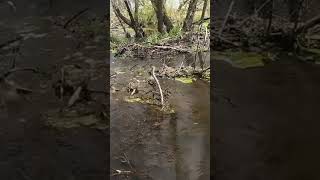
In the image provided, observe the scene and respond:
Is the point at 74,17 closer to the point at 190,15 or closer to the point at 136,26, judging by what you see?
the point at 136,26

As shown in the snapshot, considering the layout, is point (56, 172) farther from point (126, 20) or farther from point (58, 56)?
point (126, 20)

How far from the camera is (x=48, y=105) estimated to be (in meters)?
2.32

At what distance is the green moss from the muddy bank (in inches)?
36.1

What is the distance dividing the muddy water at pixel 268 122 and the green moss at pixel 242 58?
0.09 meters

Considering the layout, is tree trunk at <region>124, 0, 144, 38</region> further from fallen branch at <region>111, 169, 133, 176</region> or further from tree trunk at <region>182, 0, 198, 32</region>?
fallen branch at <region>111, 169, 133, 176</region>

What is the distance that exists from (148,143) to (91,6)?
2.93 feet

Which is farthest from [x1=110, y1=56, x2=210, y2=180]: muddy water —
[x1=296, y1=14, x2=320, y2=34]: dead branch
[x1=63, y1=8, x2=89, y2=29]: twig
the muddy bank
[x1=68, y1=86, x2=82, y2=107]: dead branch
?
[x1=296, y1=14, x2=320, y2=34]: dead branch

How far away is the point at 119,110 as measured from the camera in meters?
2.88

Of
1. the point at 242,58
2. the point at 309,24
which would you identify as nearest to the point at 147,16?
the point at 242,58

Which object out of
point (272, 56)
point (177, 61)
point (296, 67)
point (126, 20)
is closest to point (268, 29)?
point (272, 56)

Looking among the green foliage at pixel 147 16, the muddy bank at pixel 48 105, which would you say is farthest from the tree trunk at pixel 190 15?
the muddy bank at pixel 48 105

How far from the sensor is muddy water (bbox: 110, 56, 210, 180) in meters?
2.10

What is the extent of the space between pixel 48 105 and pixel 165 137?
70 centimetres

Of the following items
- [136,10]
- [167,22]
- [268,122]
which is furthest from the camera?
[167,22]
